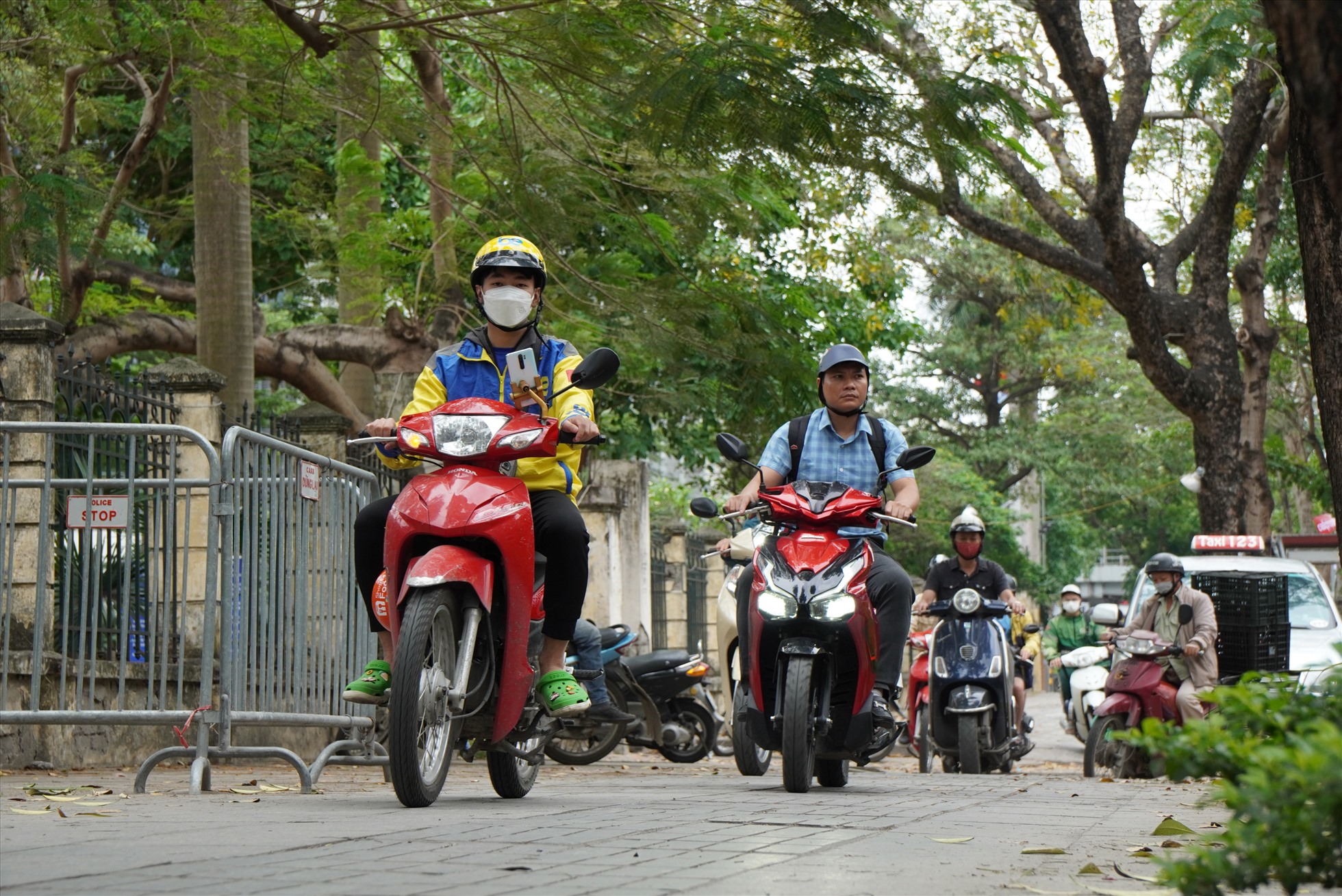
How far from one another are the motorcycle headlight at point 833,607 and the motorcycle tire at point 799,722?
202 mm

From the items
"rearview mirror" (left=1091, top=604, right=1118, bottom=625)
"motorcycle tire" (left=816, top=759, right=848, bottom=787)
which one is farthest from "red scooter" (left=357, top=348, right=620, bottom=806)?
"rearview mirror" (left=1091, top=604, right=1118, bottom=625)

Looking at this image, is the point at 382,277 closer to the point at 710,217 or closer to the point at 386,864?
the point at 710,217

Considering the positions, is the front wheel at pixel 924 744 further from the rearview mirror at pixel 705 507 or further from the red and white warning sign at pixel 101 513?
the red and white warning sign at pixel 101 513

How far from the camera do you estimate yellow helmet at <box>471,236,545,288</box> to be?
20.6ft

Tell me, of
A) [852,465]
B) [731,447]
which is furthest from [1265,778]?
[852,465]

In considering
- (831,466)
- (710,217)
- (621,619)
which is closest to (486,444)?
(831,466)

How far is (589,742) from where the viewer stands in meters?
12.7

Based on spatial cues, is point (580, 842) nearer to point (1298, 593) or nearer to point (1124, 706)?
point (1124, 706)

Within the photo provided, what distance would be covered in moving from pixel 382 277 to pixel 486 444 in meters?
10.7

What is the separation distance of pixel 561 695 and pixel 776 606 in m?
1.37

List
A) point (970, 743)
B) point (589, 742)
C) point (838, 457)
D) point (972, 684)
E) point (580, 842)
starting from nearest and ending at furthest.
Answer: point (580, 842) → point (838, 457) → point (970, 743) → point (972, 684) → point (589, 742)

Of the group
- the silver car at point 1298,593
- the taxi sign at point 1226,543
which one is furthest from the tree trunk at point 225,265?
the taxi sign at point 1226,543

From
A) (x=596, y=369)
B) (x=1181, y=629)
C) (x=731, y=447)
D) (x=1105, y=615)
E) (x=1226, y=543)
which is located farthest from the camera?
(x=1226, y=543)

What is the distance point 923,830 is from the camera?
5328mm
